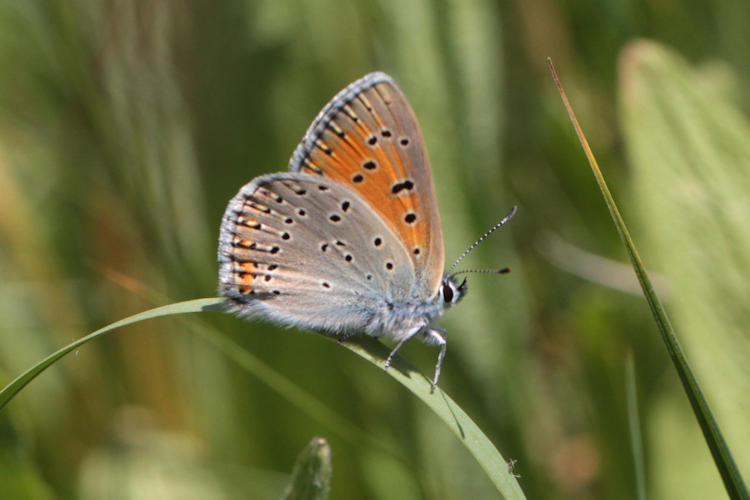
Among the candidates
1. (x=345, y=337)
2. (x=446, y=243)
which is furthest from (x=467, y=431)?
(x=446, y=243)

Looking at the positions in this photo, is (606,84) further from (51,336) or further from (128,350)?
(51,336)

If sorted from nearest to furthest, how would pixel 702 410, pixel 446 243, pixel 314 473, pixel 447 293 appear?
1. pixel 702 410
2. pixel 314 473
3. pixel 447 293
4. pixel 446 243

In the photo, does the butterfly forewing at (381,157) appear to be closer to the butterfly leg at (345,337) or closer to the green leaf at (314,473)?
the butterfly leg at (345,337)

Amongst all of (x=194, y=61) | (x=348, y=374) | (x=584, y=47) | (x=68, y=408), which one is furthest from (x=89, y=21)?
(x=584, y=47)

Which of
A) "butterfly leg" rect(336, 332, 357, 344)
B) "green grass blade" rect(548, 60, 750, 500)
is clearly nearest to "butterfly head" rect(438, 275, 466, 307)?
"butterfly leg" rect(336, 332, 357, 344)

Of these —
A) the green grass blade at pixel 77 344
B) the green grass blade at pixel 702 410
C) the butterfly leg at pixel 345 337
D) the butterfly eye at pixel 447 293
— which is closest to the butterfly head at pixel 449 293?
the butterfly eye at pixel 447 293

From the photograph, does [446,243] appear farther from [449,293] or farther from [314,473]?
[314,473]
